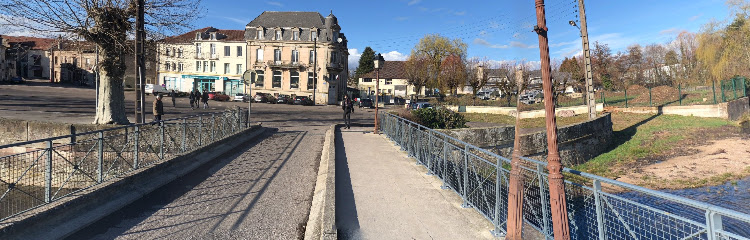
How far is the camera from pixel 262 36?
5578cm

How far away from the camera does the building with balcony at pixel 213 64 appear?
5869 centimetres

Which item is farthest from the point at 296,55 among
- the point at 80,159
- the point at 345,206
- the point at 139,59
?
the point at 345,206

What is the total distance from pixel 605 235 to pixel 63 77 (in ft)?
292

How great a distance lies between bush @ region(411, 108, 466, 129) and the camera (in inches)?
680

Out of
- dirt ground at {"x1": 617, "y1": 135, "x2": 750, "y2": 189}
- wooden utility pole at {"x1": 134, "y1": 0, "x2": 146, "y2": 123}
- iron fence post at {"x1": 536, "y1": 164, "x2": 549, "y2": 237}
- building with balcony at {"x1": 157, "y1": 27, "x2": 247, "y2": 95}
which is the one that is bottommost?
dirt ground at {"x1": 617, "y1": 135, "x2": 750, "y2": 189}

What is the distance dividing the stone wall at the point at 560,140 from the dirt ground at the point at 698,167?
2789 mm

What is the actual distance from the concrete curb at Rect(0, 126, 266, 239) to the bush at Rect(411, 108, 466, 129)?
9.87 metres

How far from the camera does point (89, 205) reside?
5871 mm

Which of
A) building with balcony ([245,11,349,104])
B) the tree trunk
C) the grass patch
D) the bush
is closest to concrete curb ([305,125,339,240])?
the bush

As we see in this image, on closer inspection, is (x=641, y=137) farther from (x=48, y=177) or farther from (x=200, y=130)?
(x=48, y=177)

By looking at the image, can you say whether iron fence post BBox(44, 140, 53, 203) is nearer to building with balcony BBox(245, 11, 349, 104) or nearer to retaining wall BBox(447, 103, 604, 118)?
retaining wall BBox(447, 103, 604, 118)

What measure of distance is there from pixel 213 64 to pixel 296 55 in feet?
44.4

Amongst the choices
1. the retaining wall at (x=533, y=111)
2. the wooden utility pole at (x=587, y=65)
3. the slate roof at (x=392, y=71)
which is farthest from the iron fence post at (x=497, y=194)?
the slate roof at (x=392, y=71)

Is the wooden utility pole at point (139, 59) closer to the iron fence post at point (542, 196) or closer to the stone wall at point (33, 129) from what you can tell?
the stone wall at point (33, 129)
